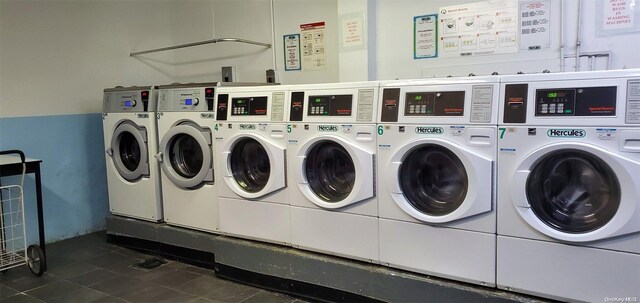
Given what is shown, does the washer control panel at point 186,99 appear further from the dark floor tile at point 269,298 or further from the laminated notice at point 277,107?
the dark floor tile at point 269,298

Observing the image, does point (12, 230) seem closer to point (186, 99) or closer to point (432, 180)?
point (186, 99)

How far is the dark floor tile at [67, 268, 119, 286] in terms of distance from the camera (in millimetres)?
3473

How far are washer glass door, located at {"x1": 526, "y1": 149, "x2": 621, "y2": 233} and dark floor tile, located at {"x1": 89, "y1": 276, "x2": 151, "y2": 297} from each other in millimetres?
2625

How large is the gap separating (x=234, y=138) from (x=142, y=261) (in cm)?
146

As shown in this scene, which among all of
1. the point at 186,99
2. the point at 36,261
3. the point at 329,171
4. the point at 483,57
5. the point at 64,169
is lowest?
the point at 36,261

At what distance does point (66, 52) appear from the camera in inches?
177

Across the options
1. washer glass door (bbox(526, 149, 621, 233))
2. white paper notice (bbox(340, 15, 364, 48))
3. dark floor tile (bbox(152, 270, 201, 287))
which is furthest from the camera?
white paper notice (bbox(340, 15, 364, 48))

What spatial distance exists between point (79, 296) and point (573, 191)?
10.1 feet

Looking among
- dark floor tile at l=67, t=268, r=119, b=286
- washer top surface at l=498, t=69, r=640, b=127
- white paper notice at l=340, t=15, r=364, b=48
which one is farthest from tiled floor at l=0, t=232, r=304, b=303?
white paper notice at l=340, t=15, r=364, b=48

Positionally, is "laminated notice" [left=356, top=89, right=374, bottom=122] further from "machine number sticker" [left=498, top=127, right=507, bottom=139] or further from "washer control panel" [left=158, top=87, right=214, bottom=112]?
"washer control panel" [left=158, top=87, right=214, bottom=112]

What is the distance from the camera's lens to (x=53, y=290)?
333 cm

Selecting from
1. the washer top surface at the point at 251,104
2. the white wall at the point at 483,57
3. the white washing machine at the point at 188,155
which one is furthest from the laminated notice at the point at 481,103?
the white washing machine at the point at 188,155

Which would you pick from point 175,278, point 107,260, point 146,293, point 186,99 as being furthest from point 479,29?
point 107,260

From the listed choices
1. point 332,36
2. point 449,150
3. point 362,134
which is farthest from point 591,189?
point 332,36
